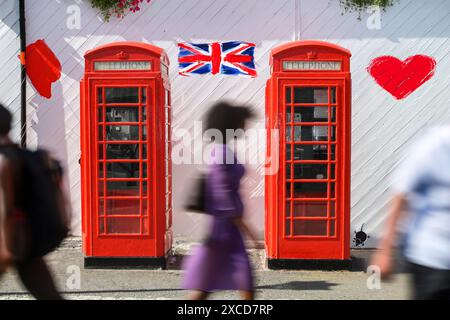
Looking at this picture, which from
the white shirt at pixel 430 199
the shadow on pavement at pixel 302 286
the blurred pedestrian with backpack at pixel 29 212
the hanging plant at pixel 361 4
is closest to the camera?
the white shirt at pixel 430 199

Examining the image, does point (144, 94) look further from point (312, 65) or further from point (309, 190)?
point (309, 190)

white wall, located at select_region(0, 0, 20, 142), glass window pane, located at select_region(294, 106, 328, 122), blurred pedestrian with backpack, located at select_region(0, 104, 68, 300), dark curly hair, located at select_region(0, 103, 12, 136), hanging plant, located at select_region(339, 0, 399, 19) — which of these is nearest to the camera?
blurred pedestrian with backpack, located at select_region(0, 104, 68, 300)

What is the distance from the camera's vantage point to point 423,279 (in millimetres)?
2811

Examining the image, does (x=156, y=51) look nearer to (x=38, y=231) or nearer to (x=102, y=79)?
(x=102, y=79)

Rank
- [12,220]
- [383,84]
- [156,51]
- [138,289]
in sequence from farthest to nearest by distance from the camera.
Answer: [383,84]
[156,51]
[138,289]
[12,220]

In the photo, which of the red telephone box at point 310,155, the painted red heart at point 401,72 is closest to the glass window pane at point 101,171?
the red telephone box at point 310,155

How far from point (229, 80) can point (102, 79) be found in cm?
181

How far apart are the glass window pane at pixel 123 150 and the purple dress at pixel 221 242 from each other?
2455 mm

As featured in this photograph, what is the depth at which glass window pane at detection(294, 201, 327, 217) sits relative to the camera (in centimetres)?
616

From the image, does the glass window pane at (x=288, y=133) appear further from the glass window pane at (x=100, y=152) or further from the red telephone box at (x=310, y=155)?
the glass window pane at (x=100, y=152)

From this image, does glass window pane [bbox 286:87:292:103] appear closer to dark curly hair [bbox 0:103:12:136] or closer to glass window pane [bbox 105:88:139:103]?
glass window pane [bbox 105:88:139:103]

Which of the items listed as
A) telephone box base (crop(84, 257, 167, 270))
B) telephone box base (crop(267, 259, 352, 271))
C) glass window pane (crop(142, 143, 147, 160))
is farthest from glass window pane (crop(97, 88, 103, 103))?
telephone box base (crop(267, 259, 352, 271))

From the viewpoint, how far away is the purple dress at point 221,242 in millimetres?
3785
